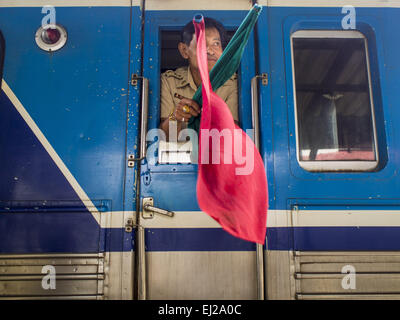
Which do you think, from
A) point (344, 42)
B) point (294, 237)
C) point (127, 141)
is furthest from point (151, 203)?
point (344, 42)

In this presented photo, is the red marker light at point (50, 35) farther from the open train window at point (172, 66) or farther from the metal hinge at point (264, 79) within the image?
the metal hinge at point (264, 79)

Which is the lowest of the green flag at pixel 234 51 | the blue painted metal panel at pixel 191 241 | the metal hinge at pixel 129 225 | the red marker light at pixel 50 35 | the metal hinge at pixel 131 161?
the blue painted metal panel at pixel 191 241

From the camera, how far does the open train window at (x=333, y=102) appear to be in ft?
6.04

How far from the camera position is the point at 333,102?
2088 mm

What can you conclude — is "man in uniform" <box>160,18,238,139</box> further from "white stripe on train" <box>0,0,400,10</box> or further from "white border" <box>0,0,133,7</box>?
"white border" <box>0,0,133,7</box>

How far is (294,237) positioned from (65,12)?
193 cm

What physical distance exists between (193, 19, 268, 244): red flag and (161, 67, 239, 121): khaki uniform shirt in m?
0.54

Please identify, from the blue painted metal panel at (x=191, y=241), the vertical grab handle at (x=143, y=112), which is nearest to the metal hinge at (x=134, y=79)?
the vertical grab handle at (x=143, y=112)

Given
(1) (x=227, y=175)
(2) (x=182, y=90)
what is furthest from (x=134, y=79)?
(1) (x=227, y=175)

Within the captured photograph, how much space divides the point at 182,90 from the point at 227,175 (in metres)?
0.85

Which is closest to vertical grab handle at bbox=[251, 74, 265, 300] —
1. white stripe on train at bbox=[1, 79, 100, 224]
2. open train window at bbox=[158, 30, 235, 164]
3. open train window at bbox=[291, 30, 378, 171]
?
open train window at bbox=[291, 30, 378, 171]

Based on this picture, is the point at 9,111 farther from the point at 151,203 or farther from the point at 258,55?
the point at 258,55

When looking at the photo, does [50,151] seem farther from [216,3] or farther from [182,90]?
[216,3]

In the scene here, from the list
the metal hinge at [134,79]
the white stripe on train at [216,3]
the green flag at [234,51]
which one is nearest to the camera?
the green flag at [234,51]
